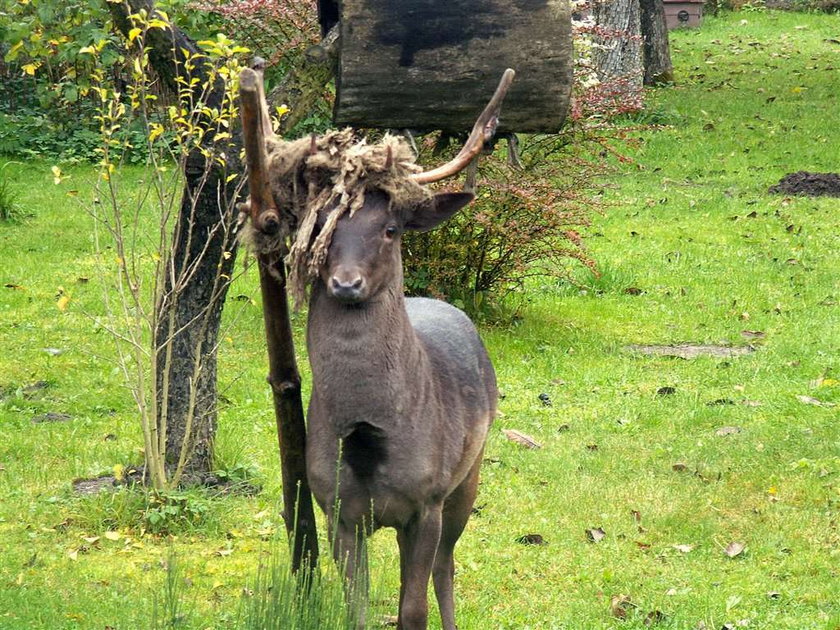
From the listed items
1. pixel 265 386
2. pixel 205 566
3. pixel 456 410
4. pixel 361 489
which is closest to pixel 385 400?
pixel 361 489

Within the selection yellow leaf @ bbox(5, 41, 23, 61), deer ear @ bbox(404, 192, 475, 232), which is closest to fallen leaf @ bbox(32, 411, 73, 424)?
yellow leaf @ bbox(5, 41, 23, 61)

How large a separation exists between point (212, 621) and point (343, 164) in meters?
2.44

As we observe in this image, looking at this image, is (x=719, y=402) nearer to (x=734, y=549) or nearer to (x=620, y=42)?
(x=734, y=549)

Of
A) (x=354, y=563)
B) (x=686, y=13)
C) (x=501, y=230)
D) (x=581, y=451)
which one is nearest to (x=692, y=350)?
(x=501, y=230)

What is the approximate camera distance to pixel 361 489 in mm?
4668

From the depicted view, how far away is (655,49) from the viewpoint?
2419 centimetres

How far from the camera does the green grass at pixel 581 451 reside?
247 inches

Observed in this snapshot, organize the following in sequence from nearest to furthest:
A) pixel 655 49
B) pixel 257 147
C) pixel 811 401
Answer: pixel 257 147, pixel 811 401, pixel 655 49

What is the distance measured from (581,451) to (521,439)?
0.43 m

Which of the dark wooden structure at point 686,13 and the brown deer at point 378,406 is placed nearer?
the brown deer at point 378,406

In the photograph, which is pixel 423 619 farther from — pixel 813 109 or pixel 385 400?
pixel 813 109

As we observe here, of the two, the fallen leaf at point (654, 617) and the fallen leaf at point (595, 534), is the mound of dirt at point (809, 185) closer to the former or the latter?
the fallen leaf at point (595, 534)

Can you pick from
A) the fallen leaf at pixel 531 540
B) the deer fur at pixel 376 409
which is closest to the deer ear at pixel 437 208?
the deer fur at pixel 376 409

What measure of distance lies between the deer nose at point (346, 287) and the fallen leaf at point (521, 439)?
14.4 feet
